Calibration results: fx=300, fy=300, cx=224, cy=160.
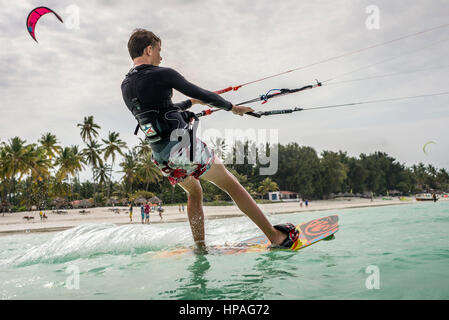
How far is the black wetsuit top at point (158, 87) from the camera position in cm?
276

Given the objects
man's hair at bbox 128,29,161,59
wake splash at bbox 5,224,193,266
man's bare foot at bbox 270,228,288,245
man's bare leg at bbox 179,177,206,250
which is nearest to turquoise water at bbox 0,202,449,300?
wake splash at bbox 5,224,193,266

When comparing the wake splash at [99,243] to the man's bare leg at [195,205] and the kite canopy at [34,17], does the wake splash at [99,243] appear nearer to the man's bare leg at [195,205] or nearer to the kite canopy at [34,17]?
the man's bare leg at [195,205]

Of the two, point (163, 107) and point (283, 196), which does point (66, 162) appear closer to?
point (283, 196)

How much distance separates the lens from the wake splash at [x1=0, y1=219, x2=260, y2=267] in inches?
164

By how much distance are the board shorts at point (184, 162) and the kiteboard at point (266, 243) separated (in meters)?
1.17

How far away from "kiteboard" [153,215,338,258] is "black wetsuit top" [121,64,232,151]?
5.61 feet

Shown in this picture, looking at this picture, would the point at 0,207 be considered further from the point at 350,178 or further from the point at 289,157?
the point at 350,178

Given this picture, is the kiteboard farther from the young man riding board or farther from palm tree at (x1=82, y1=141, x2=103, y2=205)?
palm tree at (x1=82, y1=141, x2=103, y2=205)

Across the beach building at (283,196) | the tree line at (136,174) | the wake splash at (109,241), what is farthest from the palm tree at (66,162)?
the wake splash at (109,241)

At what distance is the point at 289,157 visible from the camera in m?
70.2

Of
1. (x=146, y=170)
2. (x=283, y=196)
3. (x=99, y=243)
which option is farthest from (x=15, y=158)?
(x=283, y=196)
